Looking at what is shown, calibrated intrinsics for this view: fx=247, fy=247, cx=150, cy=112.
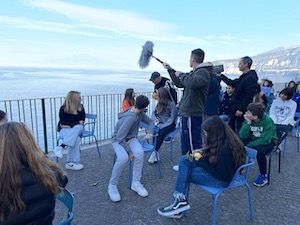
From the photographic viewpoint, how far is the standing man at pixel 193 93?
3521mm

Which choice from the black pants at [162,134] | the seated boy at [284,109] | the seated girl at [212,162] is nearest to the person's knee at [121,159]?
the seated girl at [212,162]

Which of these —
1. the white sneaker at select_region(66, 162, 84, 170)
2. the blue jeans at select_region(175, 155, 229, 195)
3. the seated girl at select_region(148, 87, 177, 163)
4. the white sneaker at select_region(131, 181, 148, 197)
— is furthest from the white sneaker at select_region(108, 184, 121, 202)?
the seated girl at select_region(148, 87, 177, 163)

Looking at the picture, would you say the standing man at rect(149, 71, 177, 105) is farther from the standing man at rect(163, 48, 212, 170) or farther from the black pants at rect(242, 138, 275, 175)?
the black pants at rect(242, 138, 275, 175)

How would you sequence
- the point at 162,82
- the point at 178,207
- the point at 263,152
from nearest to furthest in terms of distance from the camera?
the point at 178,207 → the point at 263,152 → the point at 162,82

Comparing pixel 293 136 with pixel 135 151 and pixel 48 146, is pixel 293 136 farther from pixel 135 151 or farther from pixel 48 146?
pixel 48 146

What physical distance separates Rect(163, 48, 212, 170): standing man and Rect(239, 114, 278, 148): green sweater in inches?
30.5

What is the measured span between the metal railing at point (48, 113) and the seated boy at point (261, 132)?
133 inches

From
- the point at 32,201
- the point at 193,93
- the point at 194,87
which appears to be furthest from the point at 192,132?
the point at 32,201

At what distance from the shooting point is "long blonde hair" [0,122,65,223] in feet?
4.57

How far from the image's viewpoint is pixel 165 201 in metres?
3.26

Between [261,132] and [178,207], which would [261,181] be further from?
[178,207]

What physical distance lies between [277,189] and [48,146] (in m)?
4.38

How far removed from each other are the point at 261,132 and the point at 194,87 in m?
1.27

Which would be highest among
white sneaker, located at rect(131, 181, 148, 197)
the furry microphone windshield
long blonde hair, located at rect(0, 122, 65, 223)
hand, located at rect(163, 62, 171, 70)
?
the furry microphone windshield
